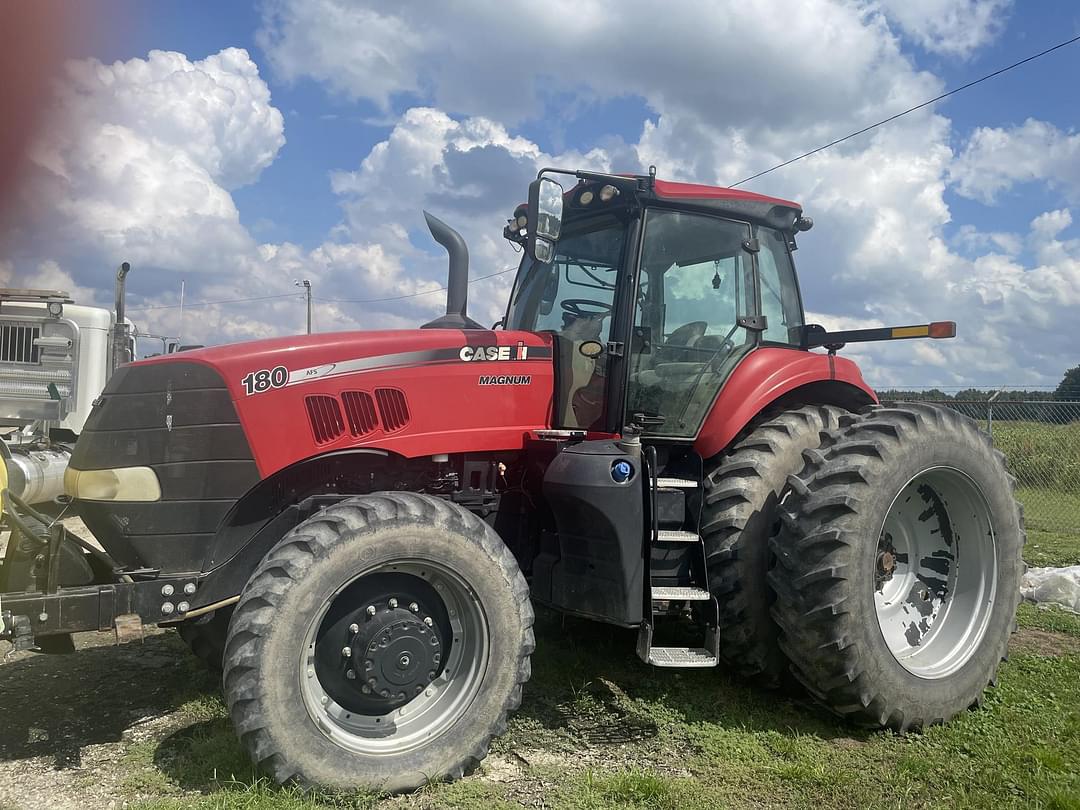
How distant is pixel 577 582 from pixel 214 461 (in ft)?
5.86

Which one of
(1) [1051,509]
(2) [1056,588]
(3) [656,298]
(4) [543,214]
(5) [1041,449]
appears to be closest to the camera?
(4) [543,214]

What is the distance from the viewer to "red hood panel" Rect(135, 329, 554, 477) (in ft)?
11.9

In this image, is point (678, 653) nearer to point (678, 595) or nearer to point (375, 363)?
point (678, 595)

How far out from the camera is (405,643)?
3.42m

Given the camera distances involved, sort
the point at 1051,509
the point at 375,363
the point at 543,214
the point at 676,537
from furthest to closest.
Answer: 1. the point at 1051,509
2. the point at 676,537
3. the point at 375,363
4. the point at 543,214

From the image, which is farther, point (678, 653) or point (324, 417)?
point (678, 653)

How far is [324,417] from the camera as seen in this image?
12.3 feet

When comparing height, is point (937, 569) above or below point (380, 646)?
above

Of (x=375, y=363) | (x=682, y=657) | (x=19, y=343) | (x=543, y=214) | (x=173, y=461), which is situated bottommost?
(x=682, y=657)

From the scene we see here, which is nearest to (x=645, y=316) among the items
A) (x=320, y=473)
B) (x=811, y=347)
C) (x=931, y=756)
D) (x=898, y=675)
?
(x=811, y=347)

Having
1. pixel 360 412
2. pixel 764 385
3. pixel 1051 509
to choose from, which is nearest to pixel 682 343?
pixel 764 385

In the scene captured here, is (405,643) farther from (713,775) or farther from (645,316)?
(645,316)

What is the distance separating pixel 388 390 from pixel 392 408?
9 cm

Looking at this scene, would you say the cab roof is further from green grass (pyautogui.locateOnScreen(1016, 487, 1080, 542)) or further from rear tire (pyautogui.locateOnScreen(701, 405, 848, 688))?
green grass (pyautogui.locateOnScreen(1016, 487, 1080, 542))
